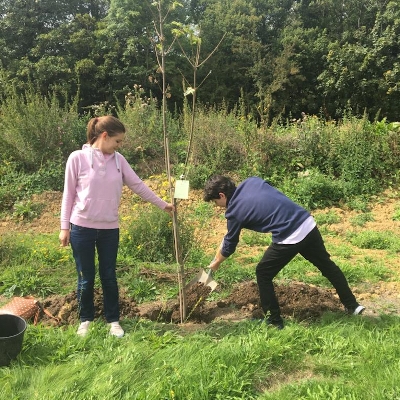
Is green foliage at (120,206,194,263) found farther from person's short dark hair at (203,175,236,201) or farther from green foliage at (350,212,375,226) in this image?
green foliage at (350,212,375,226)

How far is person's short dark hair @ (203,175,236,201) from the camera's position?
307cm

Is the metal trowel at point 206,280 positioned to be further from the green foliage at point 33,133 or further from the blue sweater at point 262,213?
the green foliage at point 33,133

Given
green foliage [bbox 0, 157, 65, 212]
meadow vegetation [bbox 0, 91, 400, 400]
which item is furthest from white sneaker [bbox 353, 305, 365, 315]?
green foliage [bbox 0, 157, 65, 212]

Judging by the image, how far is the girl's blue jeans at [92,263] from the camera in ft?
9.80

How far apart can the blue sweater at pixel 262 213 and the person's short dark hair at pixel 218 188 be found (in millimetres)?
55

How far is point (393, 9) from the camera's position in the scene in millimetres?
20391

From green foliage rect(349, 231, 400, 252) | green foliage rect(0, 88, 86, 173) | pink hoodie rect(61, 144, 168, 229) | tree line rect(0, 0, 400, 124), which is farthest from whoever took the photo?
tree line rect(0, 0, 400, 124)

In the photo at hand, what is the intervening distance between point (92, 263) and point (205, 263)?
77.4 inches

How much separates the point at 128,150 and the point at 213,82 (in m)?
13.7

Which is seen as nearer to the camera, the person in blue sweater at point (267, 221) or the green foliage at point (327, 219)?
the person in blue sweater at point (267, 221)

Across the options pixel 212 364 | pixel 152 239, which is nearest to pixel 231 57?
pixel 152 239

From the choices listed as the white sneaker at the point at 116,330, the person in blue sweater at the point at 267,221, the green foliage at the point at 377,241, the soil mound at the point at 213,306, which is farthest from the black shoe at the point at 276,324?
the green foliage at the point at 377,241

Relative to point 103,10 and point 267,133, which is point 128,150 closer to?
point 267,133

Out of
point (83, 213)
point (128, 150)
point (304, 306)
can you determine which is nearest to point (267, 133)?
point (128, 150)
